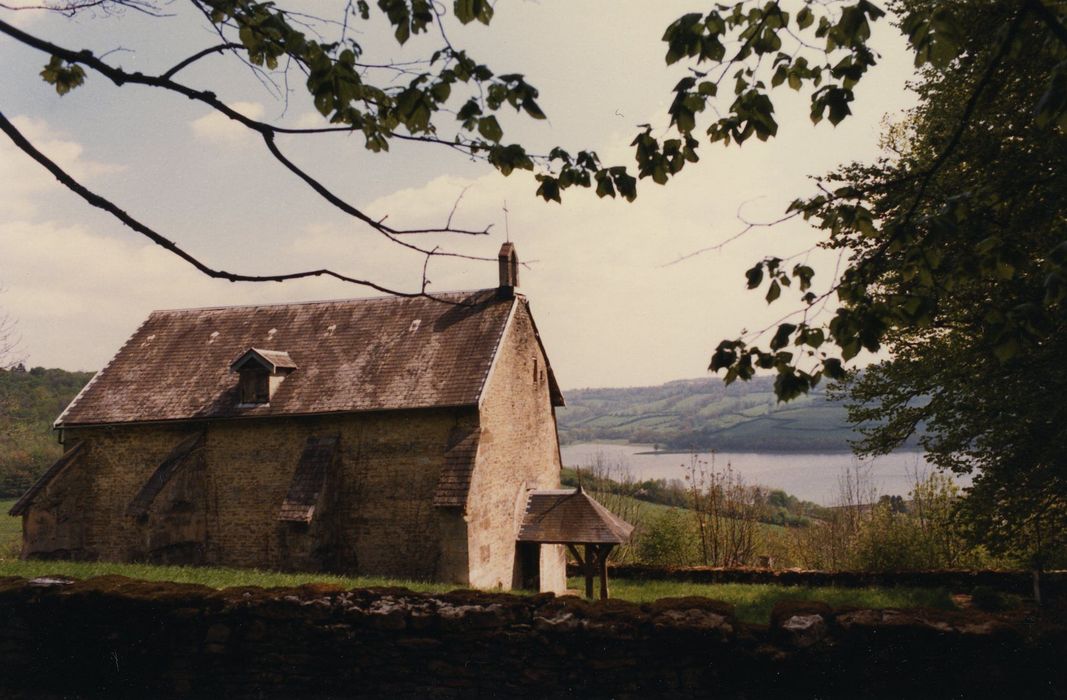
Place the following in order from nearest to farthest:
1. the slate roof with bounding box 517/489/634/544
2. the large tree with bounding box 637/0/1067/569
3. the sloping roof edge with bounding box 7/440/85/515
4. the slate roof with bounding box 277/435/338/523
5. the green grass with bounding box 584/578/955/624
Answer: the large tree with bounding box 637/0/1067/569, the green grass with bounding box 584/578/955/624, the slate roof with bounding box 277/435/338/523, the slate roof with bounding box 517/489/634/544, the sloping roof edge with bounding box 7/440/85/515

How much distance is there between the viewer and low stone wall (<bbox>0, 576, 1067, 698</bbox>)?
6879mm

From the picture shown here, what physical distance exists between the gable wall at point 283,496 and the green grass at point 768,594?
6575mm

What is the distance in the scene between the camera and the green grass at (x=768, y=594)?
58.4ft

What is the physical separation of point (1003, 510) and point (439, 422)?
14.0 metres

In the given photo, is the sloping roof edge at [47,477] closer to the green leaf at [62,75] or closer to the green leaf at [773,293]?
the green leaf at [62,75]

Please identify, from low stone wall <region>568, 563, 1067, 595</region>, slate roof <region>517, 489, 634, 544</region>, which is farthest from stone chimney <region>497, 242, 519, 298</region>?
low stone wall <region>568, 563, 1067, 595</region>

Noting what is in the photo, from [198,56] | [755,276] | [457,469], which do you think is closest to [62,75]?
[198,56]

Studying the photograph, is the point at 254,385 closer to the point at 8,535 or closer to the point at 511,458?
the point at 511,458

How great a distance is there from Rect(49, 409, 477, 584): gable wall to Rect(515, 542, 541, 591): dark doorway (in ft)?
10.4

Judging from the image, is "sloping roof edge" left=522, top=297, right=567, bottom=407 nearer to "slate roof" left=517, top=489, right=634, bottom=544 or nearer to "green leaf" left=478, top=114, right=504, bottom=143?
"slate roof" left=517, top=489, right=634, bottom=544

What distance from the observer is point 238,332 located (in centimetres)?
2488

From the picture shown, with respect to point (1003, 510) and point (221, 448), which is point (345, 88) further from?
point (221, 448)

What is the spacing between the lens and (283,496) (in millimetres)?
20875

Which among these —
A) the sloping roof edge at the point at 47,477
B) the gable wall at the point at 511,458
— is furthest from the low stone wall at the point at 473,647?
the sloping roof edge at the point at 47,477
